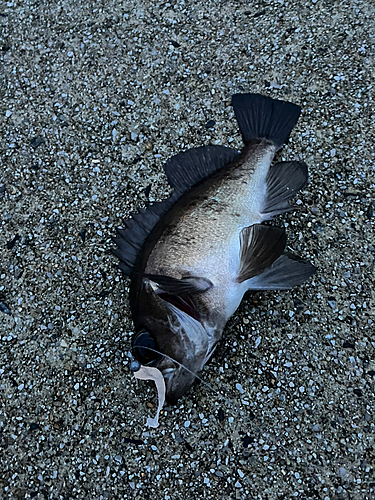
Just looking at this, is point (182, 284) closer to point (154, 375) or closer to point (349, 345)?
point (154, 375)

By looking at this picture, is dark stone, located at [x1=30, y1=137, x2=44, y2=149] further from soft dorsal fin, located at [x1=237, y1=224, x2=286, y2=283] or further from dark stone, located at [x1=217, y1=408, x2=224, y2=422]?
dark stone, located at [x1=217, y1=408, x2=224, y2=422]

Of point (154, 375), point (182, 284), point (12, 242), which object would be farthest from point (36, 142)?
point (154, 375)

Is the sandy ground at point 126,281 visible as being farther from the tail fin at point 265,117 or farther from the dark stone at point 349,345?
the tail fin at point 265,117

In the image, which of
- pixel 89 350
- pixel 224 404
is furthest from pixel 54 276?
pixel 224 404

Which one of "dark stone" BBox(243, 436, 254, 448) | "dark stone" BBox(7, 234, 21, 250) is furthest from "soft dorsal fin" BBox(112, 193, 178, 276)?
"dark stone" BBox(243, 436, 254, 448)

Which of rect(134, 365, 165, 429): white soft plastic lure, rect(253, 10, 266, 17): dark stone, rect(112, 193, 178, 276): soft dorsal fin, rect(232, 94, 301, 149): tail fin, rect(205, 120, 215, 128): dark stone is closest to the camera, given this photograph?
rect(134, 365, 165, 429): white soft plastic lure

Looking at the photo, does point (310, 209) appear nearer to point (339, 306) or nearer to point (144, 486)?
point (339, 306)
